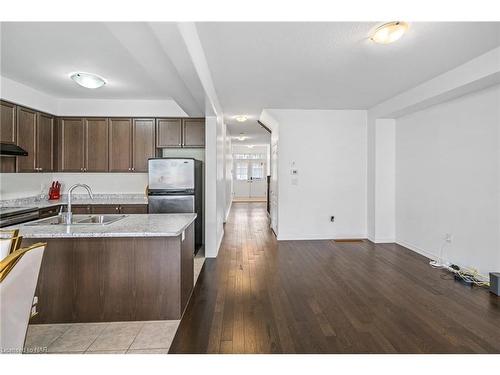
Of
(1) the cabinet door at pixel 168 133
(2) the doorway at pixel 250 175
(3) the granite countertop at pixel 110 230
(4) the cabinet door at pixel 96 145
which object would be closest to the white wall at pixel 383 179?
(1) the cabinet door at pixel 168 133

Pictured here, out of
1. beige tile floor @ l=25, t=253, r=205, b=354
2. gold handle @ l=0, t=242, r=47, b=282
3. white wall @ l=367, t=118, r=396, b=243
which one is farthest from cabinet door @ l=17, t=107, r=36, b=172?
white wall @ l=367, t=118, r=396, b=243

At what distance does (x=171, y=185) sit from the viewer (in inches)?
166

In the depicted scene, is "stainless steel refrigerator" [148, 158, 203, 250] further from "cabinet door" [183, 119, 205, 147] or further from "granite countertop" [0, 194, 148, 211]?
"cabinet door" [183, 119, 205, 147]

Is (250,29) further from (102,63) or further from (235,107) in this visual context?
(235,107)

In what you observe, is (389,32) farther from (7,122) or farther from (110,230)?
(7,122)

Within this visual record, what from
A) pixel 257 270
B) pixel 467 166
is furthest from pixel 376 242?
pixel 257 270

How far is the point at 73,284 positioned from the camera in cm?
229

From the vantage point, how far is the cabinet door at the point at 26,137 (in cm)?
377

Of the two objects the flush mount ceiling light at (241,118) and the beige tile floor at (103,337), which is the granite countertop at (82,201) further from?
the flush mount ceiling light at (241,118)

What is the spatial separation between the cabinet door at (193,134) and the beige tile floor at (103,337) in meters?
3.12

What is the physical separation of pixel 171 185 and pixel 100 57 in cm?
191

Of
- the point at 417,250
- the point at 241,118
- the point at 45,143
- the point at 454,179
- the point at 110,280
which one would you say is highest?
the point at 241,118

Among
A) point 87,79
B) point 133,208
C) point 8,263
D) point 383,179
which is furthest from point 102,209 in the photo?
point 383,179

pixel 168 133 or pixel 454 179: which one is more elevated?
pixel 168 133
